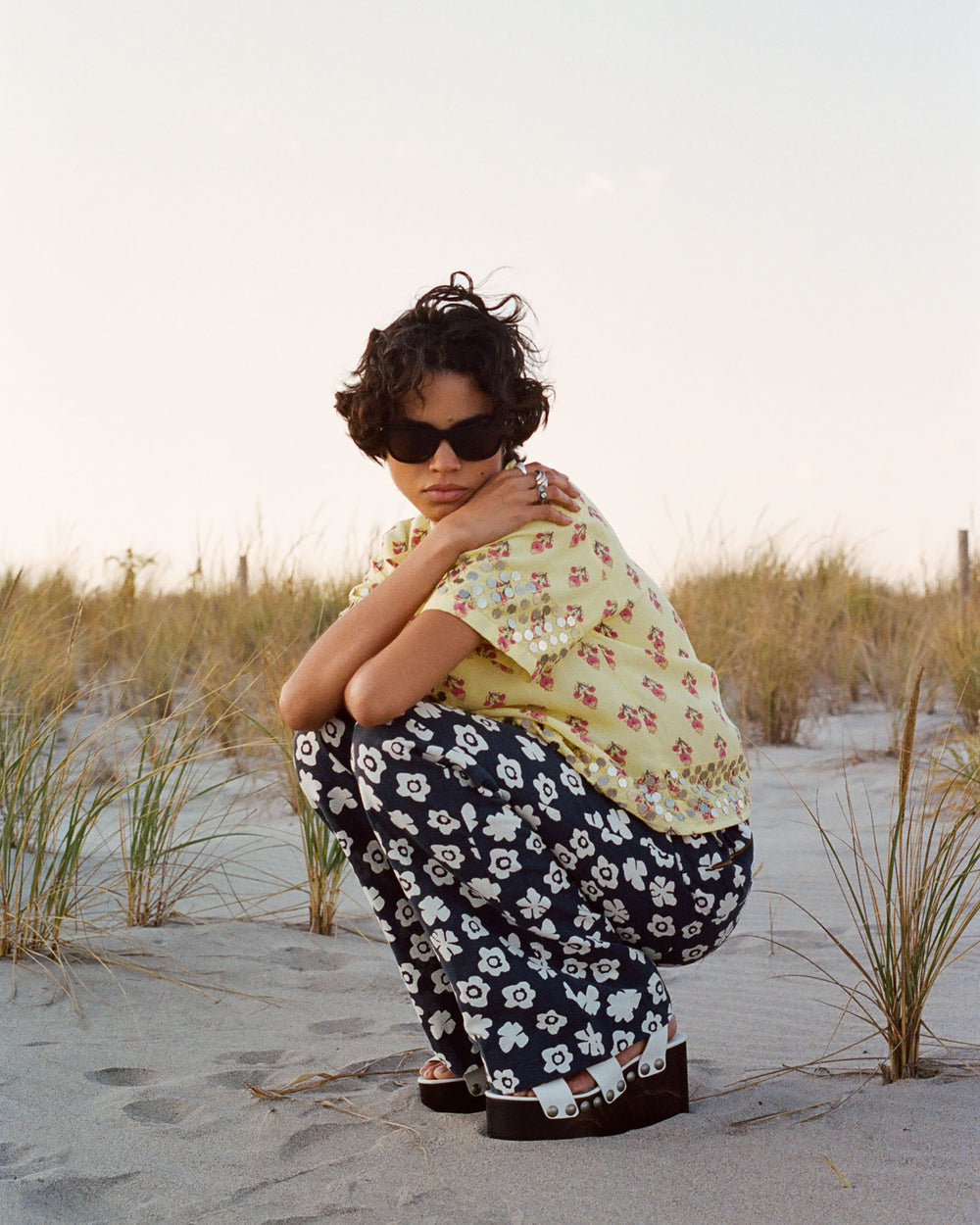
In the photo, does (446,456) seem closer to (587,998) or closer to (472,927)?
(472,927)

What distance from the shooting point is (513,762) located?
1.77 metres

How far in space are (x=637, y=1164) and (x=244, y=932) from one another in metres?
1.64

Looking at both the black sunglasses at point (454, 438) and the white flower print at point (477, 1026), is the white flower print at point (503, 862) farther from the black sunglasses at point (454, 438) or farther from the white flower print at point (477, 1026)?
the black sunglasses at point (454, 438)

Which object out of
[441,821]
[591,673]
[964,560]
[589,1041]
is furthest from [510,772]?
[964,560]

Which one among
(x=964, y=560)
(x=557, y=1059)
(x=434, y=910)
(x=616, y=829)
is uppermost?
(x=964, y=560)

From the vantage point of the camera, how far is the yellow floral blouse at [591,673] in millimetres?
1812

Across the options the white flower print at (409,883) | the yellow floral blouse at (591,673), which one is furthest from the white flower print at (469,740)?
the white flower print at (409,883)

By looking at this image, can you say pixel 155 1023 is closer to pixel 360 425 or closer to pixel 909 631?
pixel 360 425

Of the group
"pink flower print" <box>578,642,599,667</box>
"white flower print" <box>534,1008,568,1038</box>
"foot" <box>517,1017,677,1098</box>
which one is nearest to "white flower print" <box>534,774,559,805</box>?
"pink flower print" <box>578,642,599,667</box>

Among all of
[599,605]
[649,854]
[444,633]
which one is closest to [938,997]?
[649,854]

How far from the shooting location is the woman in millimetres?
1765

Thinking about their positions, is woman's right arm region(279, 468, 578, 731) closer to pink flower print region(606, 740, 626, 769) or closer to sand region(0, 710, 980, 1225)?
pink flower print region(606, 740, 626, 769)

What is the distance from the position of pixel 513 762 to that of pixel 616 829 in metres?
0.20

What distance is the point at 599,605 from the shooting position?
1.91m
